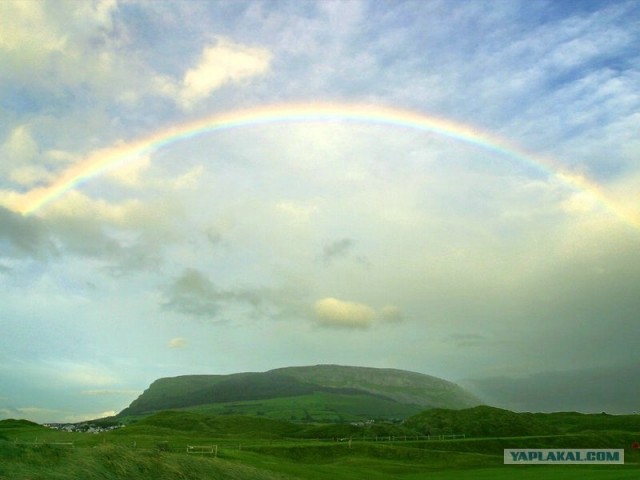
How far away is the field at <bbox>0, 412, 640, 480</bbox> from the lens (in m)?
30.6

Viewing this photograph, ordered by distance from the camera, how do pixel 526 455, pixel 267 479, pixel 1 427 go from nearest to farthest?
pixel 267 479
pixel 526 455
pixel 1 427

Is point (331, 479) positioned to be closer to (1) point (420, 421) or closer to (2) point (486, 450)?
(2) point (486, 450)

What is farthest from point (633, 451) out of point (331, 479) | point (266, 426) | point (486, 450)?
point (266, 426)

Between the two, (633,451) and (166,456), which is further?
(633,451)

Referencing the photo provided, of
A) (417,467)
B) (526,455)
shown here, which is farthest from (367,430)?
(417,467)

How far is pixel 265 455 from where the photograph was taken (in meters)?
77.6

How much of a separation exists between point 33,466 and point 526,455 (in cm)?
8556

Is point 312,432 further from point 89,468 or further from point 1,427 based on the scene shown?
point 89,468

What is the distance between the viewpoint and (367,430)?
142125 millimetres

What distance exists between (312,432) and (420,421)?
35.8m

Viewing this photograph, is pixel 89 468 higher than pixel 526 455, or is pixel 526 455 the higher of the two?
pixel 89 468

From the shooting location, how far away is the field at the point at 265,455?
1206 inches

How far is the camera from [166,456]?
36.5 meters

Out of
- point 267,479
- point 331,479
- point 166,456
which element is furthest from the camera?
point 331,479
